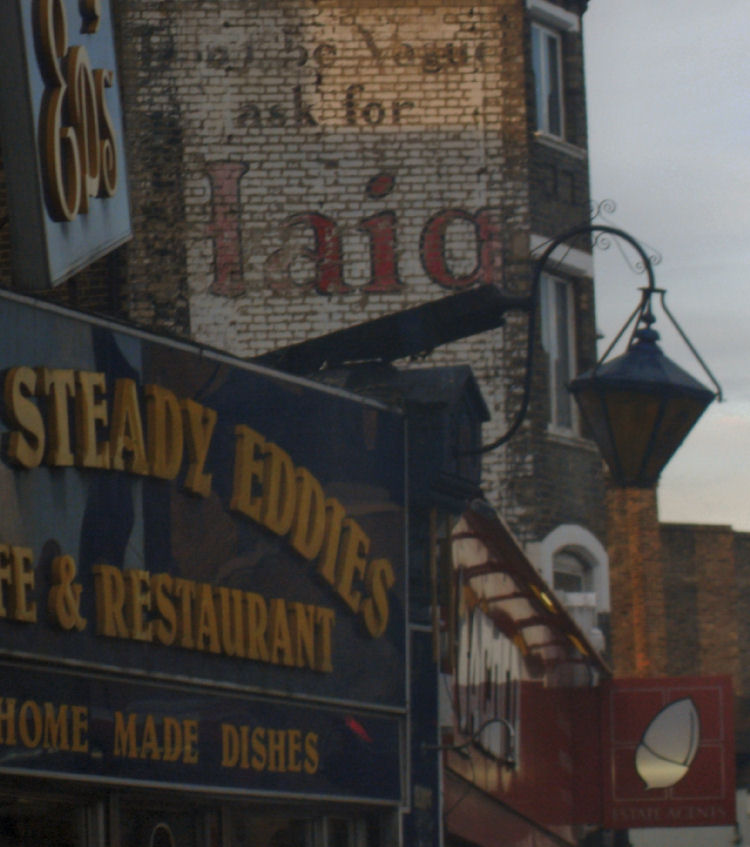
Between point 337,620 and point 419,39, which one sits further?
point 419,39

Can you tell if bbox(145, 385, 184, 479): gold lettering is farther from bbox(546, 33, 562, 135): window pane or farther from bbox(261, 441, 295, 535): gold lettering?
bbox(546, 33, 562, 135): window pane

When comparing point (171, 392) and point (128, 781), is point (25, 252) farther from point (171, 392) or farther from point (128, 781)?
point (128, 781)

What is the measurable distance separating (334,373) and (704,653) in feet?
75.0

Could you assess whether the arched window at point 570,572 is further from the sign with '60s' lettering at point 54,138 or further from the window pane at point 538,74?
the sign with '60s' lettering at point 54,138

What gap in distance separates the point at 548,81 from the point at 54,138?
475 inches

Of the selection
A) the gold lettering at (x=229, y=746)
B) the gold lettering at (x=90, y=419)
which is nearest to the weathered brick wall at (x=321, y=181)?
the gold lettering at (x=229, y=746)

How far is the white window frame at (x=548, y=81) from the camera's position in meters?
20.3

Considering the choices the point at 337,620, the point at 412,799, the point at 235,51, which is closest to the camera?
the point at 337,620

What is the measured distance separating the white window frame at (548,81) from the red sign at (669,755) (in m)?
5.89

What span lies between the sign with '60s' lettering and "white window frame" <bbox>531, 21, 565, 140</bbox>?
10.4 m

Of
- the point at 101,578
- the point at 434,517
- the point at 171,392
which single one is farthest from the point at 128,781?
the point at 434,517

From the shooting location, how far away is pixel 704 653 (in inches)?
1296

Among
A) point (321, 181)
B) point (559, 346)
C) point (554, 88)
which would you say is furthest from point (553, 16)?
point (559, 346)

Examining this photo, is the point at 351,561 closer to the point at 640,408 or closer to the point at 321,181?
the point at 640,408
